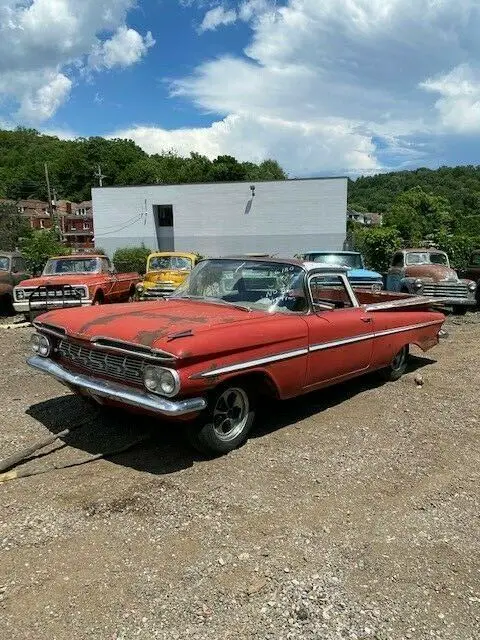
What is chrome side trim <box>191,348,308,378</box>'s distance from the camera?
12.8 feet

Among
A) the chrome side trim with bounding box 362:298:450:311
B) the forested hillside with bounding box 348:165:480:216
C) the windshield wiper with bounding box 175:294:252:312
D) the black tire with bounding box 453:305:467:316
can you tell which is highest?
the forested hillside with bounding box 348:165:480:216

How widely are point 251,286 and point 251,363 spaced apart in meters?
1.17

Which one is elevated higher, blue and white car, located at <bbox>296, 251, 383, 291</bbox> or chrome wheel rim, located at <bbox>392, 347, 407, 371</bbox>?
blue and white car, located at <bbox>296, 251, 383, 291</bbox>

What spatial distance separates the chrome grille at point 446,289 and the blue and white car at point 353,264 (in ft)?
3.52

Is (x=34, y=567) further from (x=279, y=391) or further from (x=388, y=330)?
(x=388, y=330)

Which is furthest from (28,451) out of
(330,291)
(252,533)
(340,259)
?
(340,259)

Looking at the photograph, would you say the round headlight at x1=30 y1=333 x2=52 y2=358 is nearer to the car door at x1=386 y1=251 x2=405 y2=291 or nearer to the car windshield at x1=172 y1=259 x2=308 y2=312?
the car windshield at x1=172 y1=259 x2=308 y2=312

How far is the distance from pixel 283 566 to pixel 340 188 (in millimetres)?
32956

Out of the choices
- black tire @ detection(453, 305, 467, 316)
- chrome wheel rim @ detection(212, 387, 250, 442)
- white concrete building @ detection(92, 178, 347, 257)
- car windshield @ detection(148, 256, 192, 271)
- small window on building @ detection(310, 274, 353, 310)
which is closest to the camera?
chrome wheel rim @ detection(212, 387, 250, 442)

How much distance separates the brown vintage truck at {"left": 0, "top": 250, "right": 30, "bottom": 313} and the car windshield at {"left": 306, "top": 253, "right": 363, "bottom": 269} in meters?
7.41

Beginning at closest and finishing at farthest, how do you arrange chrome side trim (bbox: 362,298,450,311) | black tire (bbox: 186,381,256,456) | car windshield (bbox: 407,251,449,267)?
1. black tire (bbox: 186,381,256,456)
2. chrome side trim (bbox: 362,298,450,311)
3. car windshield (bbox: 407,251,449,267)

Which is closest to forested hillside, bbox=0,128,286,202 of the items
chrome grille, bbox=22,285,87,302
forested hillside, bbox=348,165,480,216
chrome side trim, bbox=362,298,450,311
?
forested hillside, bbox=348,165,480,216

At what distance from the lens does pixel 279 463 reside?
425 cm

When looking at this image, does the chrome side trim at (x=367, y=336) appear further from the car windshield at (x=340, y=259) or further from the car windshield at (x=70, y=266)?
the car windshield at (x=70, y=266)
